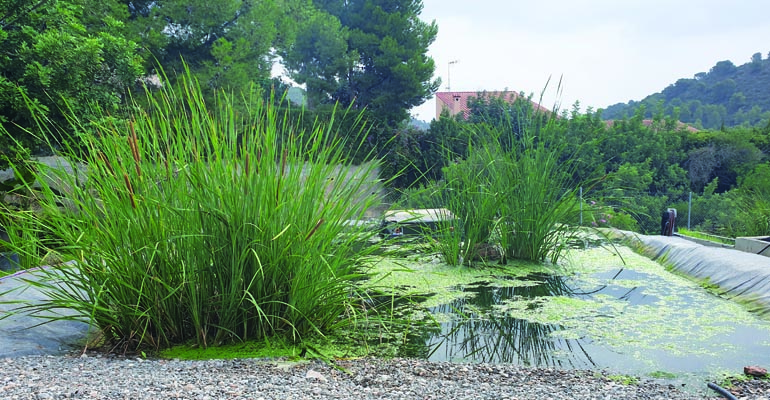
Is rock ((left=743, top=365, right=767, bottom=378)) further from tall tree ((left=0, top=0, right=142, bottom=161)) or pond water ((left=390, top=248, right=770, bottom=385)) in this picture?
tall tree ((left=0, top=0, right=142, bottom=161))

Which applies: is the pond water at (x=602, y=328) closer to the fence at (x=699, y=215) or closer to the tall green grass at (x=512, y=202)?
the tall green grass at (x=512, y=202)

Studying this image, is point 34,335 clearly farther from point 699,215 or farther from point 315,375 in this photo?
point 699,215

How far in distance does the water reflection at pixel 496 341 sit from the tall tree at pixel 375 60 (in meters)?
14.5

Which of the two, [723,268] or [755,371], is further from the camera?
[723,268]

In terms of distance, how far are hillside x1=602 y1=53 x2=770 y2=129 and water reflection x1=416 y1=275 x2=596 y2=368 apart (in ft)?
79.0

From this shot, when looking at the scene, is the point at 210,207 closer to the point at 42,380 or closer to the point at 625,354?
the point at 42,380

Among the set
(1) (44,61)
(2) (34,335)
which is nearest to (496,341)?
(2) (34,335)

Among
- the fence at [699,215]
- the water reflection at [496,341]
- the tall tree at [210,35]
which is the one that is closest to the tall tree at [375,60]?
the tall tree at [210,35]

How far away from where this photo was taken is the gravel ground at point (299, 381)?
5.68 ft

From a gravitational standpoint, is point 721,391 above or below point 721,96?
below

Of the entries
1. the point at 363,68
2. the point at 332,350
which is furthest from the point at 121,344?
the point at 363,68

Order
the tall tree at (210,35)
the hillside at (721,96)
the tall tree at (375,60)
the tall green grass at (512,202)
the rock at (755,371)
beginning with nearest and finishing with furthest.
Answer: the rock at (755,371) < the tall green grass at (512,202) < the tall tree at (210,35) < the tall tree at (375,60) < the hillside at (721,96)

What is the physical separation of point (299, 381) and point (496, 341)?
3.70 ft

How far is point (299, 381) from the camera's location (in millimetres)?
1888
